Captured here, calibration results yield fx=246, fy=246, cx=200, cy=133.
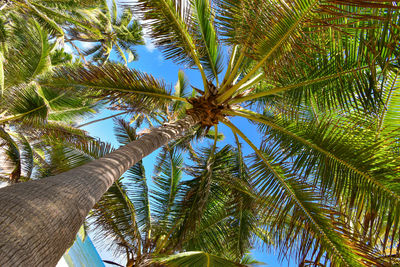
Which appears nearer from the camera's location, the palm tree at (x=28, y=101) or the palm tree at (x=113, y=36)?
the palm tree at (x=28, y=101)

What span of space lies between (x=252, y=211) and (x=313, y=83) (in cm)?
275

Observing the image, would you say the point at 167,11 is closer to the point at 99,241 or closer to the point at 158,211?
the point at 158,211

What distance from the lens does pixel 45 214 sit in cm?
141

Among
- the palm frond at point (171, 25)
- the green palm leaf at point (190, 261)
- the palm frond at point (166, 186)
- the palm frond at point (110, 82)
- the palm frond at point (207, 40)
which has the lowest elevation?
the green palm leaf at point (190, 261)

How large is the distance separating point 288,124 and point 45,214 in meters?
3.69

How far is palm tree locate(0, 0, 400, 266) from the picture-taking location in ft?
5.24

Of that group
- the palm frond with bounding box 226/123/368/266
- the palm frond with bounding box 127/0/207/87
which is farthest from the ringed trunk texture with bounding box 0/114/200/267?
the palm frond with bounding box 127/0/207/87

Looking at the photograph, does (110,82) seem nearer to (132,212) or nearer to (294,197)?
(132,212)

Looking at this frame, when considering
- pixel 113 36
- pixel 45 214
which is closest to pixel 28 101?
pixel 45 214

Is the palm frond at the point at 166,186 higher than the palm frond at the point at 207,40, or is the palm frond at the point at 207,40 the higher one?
the palm frond at the point at 207,40

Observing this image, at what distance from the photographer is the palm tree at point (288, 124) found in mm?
1597

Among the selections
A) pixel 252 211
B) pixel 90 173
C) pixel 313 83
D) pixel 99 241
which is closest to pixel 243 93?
pixel 313 83

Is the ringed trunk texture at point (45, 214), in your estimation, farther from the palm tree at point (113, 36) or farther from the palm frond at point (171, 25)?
the palm tree at point (113, 36)

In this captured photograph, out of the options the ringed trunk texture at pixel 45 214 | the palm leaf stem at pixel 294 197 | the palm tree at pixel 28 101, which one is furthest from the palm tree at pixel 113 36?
the ringed trunk texture at pixel 45 214
